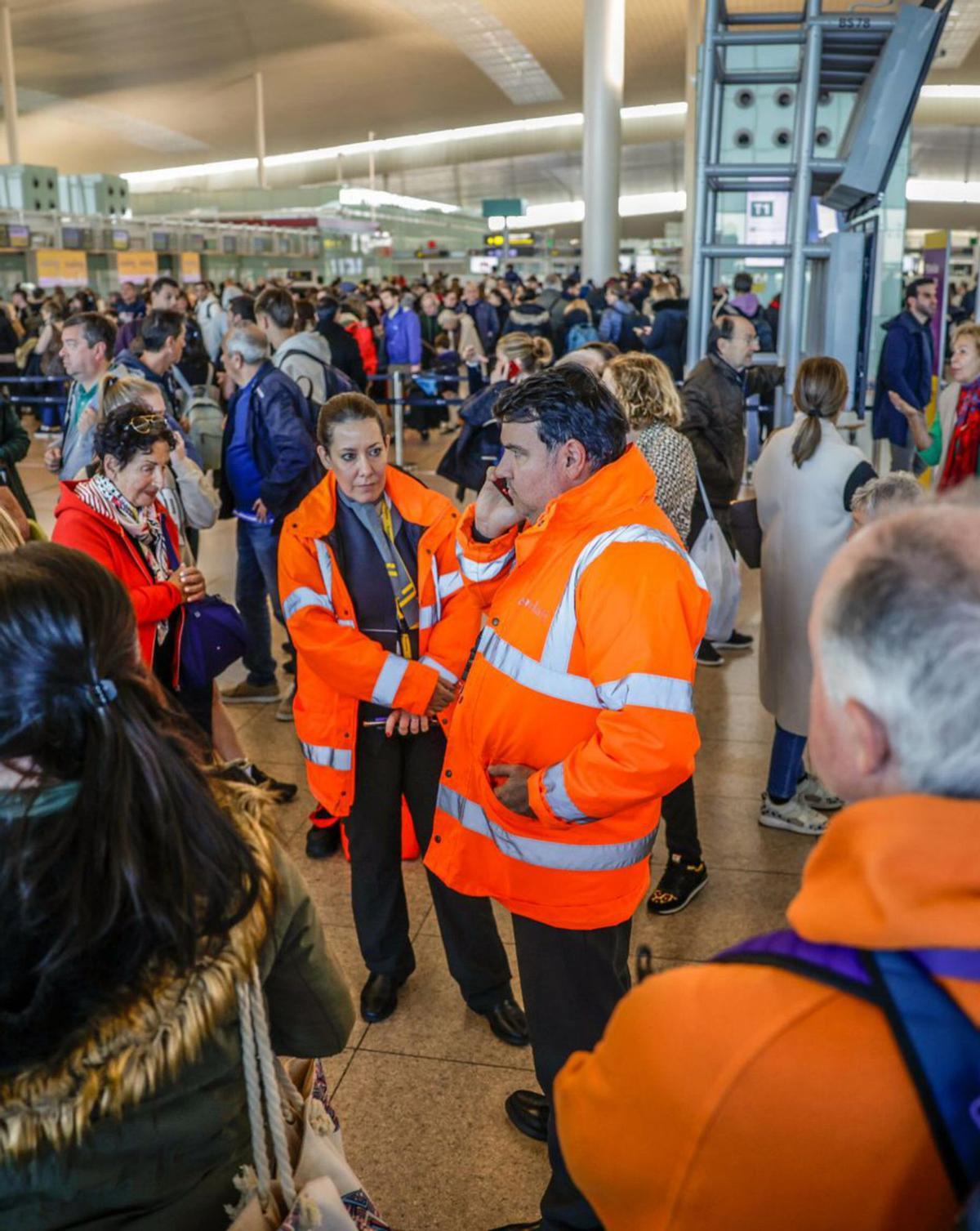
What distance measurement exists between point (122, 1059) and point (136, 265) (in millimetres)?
19937

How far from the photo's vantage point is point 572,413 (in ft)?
7.88

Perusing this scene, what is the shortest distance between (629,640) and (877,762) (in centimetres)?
112

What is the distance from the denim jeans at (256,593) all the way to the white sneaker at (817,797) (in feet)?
9.02

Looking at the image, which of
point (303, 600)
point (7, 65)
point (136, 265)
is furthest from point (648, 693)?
point (7, 65)

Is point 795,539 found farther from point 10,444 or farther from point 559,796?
point 10,444

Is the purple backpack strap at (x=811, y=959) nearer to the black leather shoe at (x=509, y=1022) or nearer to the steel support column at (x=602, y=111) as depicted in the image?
the black leather shoe at (x=509, y=1022)

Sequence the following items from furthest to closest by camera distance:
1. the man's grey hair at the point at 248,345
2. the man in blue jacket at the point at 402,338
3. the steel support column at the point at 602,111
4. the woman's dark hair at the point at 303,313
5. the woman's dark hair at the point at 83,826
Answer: the steel support column at the point at 602,111 → the man in blue jacket at the point at 402,338 → the woman's dark hair at the point at 303,313 → the man's grey hair at the point at 248,345 → the woman's dark hair at the point at 83,826

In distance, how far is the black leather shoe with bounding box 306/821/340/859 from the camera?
4.45 m

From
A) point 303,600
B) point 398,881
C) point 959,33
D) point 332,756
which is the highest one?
point 959,33

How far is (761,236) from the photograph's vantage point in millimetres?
7461

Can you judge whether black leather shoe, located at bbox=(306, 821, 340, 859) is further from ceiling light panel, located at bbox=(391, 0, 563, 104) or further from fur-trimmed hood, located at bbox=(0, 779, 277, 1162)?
ceiling light panel, located at bbox=(391, 0, 563, 104)

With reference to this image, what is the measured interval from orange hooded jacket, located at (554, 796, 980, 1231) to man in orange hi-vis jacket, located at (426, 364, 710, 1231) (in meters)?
1.12

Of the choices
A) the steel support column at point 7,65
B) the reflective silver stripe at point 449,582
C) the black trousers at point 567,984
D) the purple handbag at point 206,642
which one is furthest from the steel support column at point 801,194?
the steel support column at point 7,65

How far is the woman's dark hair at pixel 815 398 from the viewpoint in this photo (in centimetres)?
410
